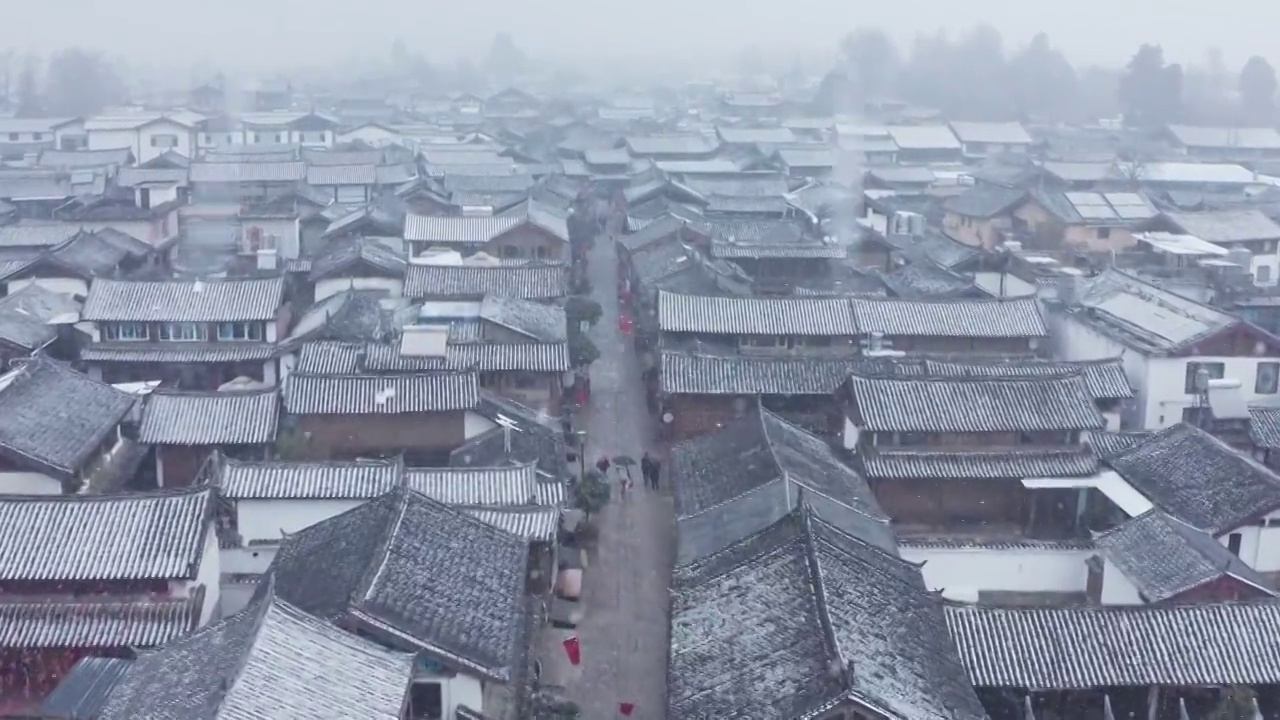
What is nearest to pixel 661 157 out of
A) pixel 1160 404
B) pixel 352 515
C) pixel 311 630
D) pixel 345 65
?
pixel 1160 404

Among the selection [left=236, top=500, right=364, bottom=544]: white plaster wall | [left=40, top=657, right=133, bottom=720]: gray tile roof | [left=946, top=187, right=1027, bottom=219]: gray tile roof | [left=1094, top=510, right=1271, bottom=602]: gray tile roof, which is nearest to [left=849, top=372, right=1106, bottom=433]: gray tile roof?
[left=1094, top=510, right=1271, bottom=602]: gray tile roof

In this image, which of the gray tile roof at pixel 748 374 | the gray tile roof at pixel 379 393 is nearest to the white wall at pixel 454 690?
the gray tile roof at pixel 379 393

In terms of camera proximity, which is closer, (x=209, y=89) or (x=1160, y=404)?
(x=1160, y=404)

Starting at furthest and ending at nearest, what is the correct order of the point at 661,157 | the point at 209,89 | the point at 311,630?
the point at 209,89 < the point at 661,157 < the point at 311,630

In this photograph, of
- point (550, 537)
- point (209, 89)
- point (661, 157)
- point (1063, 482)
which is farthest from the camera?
point (209, 89)

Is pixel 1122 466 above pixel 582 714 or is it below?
above

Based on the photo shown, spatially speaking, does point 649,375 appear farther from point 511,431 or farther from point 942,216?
point 942,216

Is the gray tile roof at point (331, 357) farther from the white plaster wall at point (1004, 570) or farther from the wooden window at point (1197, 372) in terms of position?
the wooden window at point (1197, 372)

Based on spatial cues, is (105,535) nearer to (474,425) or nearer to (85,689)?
(85,689)
